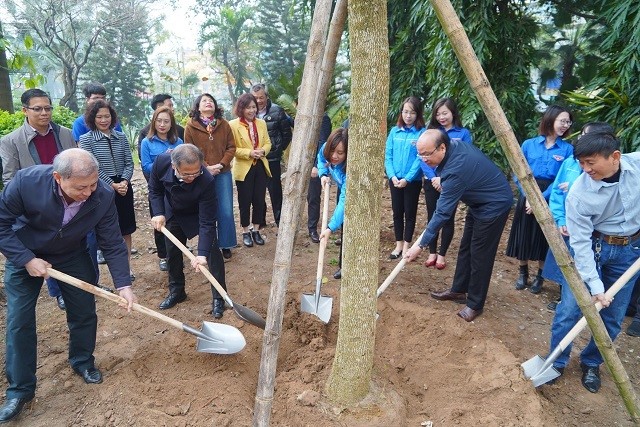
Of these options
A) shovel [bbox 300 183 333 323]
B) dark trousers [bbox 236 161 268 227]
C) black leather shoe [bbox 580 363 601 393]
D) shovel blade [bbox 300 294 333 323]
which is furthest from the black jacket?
black leather shoe [bbox 580 363 601 393]

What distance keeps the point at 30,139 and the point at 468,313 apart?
366 centimetres

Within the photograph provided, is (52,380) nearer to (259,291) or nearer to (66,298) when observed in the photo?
(66,298)

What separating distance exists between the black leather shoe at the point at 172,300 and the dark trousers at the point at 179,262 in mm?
33

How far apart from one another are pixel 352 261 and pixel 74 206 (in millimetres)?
1635

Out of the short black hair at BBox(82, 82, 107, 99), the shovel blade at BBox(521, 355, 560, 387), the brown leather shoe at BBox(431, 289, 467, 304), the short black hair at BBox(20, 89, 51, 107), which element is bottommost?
the shovel blade at BBox(521, 355, 560, 387)

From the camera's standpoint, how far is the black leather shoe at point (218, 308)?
3633 millimetres

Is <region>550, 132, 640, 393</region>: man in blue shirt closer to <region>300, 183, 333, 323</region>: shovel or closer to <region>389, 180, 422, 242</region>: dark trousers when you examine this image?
<region>300, 183, 333, 323</region>: shovel

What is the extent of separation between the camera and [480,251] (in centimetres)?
346

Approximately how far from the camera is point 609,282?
2.76 metres

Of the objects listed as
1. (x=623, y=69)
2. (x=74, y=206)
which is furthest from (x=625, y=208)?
(x=74, y=206)

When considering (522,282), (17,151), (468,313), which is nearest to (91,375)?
(17,151)

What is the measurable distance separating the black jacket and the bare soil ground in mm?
1767

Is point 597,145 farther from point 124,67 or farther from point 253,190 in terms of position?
point 124,67

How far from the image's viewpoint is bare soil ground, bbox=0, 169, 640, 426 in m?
2.56
